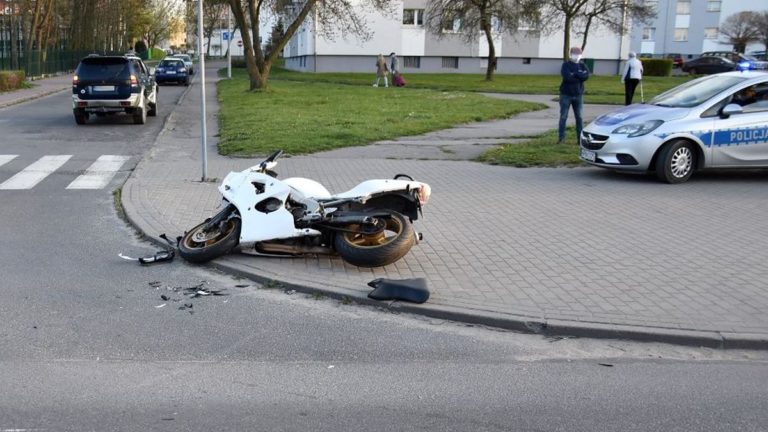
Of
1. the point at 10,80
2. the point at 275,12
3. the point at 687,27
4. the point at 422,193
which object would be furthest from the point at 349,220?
the point at 687,27

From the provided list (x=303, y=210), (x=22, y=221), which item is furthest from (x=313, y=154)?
(x=303, y=210)

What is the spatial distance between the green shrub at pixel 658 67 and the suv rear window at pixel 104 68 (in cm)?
4242

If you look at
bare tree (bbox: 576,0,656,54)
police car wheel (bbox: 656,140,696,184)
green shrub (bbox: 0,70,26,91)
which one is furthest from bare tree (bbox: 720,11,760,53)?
police car wheel (bbox: 656,140,696,184)

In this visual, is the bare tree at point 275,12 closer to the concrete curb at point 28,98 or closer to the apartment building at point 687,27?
the concrete curb at point 28,98

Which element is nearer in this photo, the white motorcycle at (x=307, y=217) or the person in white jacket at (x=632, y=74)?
the white motorcycle at (x=307, y=217)

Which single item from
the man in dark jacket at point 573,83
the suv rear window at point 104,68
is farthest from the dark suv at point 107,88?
the man in dark jacket at point 573,83

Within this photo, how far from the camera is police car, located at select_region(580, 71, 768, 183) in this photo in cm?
1133

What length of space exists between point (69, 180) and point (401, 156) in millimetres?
5969

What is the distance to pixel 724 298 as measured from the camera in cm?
603

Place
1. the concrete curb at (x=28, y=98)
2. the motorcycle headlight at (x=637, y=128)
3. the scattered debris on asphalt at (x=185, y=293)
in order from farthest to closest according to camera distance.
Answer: the concrete curb at (x=28, y=98)
the motorcycle headlight at (x=637, y=128)
the scattered debris on asphalt at (x=185, y=293)

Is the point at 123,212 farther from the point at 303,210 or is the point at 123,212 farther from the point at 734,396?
the point at 734,396

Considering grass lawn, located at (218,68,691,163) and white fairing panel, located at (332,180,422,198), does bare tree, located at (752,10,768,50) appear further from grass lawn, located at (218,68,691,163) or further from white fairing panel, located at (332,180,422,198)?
white fairing panel, located at (332,180,422,198)

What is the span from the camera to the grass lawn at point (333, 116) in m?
15.9

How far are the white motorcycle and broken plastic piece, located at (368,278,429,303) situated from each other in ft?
2.15
